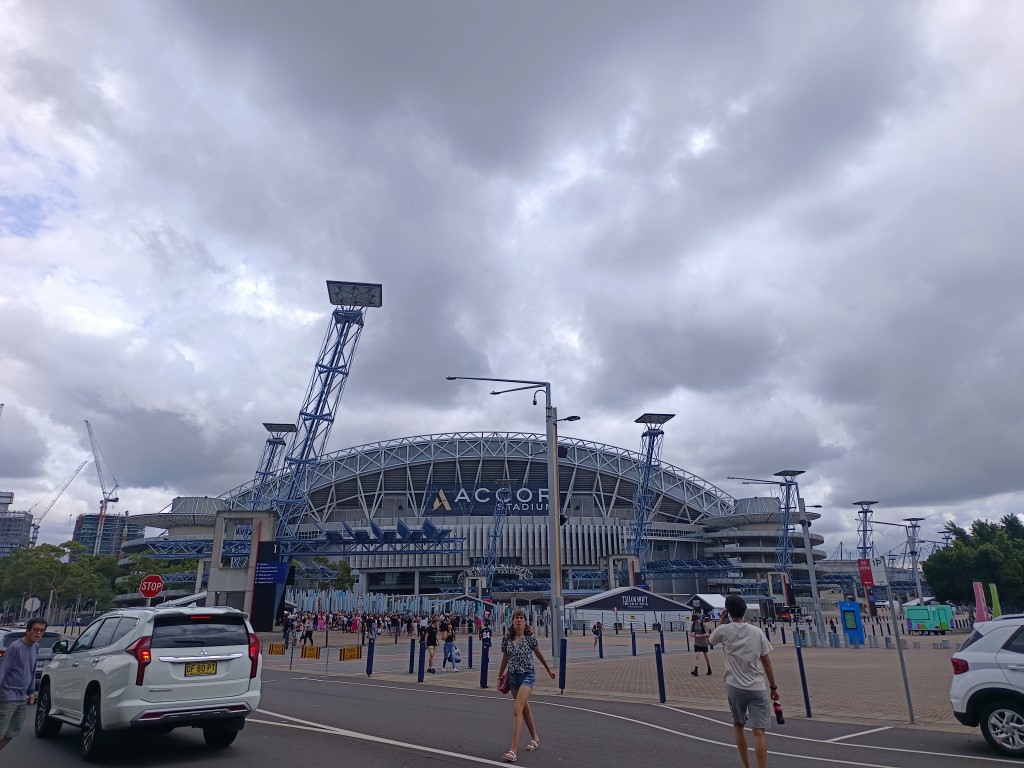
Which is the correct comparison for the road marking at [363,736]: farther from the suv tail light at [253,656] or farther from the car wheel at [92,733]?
the car wheel at [92,733]

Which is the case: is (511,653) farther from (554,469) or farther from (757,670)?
(554,469)

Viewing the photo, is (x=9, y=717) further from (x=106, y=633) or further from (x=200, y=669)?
(x=200, y=669)

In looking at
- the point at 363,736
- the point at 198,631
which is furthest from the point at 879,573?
the point at 198,631

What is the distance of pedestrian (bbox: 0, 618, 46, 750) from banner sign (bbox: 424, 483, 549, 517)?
93.5 m

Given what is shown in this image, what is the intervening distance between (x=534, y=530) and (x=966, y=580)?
5470 centimetres

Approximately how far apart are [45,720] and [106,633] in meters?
2.12

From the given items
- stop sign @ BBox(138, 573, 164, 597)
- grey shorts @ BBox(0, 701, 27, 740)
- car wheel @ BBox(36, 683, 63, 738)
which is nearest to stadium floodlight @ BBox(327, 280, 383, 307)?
stop sign @ BBox(138, 573, 164, 597)

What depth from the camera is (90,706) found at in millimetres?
8969

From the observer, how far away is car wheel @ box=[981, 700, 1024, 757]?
9.01 meters

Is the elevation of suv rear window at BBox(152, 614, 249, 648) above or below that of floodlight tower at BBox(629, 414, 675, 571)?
below

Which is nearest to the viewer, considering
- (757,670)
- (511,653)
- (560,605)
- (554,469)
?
(757,670)

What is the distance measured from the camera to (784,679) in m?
19.1

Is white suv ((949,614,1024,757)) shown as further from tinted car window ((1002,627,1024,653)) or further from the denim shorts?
the denim shorts

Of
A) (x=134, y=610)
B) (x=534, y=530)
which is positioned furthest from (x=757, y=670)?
(x=534, y=530)
